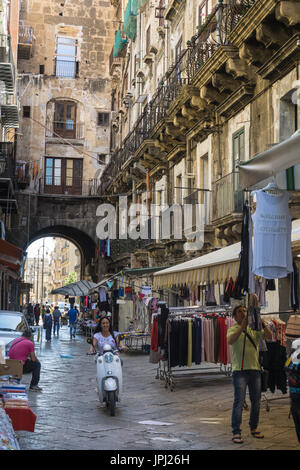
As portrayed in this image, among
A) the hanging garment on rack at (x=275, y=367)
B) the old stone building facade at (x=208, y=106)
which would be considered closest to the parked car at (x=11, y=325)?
the old stone building facade at (x=208, y=106)

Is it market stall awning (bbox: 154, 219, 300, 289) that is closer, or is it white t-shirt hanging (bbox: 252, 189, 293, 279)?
white t-shirt hanging (bbox: 252, 189, 293, 279)

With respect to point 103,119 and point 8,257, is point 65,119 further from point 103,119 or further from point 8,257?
point 8,257

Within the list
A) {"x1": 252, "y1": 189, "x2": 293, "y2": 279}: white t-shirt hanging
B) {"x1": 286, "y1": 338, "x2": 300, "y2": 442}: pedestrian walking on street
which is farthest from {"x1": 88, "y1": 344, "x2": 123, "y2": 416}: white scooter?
{"x1": 286, "y1": 338, "x2": 300, "y2": 442}: pedestrian walking on street

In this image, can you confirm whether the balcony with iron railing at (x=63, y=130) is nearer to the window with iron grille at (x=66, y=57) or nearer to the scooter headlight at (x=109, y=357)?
the window with iron grille at (x=66, y=57)

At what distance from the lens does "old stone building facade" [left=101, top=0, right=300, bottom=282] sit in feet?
41.1

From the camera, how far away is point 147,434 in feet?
23.5

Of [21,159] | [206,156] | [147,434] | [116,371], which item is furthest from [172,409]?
[21,159]

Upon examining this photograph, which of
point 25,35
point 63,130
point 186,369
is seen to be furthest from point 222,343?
point 25,35

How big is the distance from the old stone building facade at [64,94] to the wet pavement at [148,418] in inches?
950

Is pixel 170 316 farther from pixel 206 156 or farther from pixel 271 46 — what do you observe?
pixel 206 156

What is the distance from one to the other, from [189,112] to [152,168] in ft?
21.6

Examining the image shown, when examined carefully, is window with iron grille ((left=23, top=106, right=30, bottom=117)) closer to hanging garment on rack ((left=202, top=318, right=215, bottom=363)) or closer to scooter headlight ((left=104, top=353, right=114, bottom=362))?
hanging garment on rack ((left=202, top=318, right=215, bottom=363))

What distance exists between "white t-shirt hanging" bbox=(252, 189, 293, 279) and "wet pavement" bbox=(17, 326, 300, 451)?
188cm

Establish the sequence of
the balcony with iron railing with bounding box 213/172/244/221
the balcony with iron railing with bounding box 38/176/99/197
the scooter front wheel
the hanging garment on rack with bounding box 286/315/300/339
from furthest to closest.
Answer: the balcony with iron railing with bounding box 38/176/99/197 → the balcony with iron railing with bounding box 213/172/244/221 → the scooter front wheel → the hanging garment on rack with bounding box 286/315/300/339
